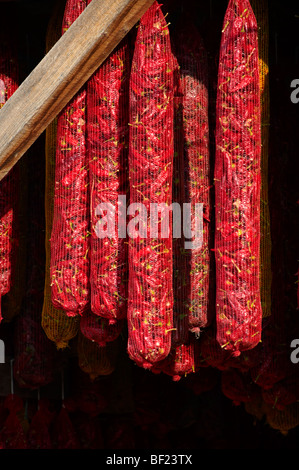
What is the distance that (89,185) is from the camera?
349cm

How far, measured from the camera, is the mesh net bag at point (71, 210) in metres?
3.43

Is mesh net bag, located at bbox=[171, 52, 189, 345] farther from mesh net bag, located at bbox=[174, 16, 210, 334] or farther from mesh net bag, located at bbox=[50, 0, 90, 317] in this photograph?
mesh net bag, located at bbox=[50, 0, 90, 317]

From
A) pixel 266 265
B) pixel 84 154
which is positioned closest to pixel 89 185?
pixel 84 154

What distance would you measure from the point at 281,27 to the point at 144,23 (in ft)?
5.21

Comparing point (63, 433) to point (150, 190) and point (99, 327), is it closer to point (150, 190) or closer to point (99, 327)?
point (99, 327)

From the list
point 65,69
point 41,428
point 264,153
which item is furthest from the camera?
point 41,428

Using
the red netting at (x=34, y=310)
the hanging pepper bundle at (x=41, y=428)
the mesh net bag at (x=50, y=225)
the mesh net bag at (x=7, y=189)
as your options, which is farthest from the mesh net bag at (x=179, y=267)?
the hanging pepper bundle at (x=41, y=428)

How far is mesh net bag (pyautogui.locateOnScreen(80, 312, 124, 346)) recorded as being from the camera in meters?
3.58

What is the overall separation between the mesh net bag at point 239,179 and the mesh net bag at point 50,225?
97cm

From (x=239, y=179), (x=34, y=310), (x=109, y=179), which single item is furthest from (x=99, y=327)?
(x=239, y=179)

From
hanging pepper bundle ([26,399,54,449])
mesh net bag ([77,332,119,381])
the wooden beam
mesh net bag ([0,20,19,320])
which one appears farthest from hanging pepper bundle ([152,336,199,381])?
hanging pepper bundle ([26,399,54,449])

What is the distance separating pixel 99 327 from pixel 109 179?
29.4 inches

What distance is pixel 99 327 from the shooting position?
3.58 m

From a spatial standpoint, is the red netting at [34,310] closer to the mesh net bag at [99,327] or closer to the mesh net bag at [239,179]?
the mesh net bag at [99,327]
